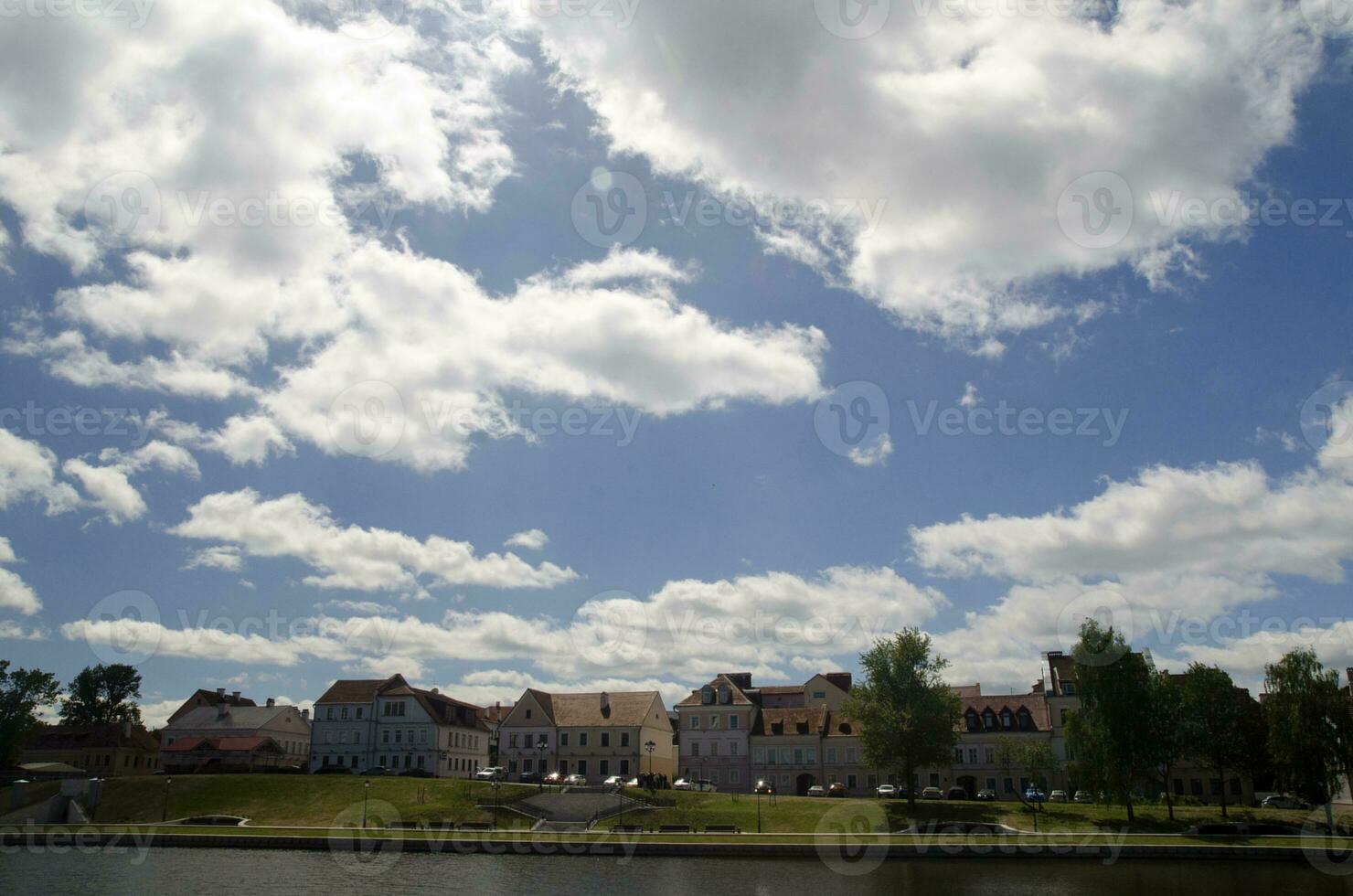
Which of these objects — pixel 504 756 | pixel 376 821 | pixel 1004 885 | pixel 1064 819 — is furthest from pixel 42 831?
pixel 1064 819

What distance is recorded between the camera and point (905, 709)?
71.4 m

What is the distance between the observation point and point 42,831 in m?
63.7

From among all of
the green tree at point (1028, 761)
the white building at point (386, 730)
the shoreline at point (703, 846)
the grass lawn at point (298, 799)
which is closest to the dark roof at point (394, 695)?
the white building at point (386, 730)

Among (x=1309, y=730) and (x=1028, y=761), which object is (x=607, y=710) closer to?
(x=1028, y=761)

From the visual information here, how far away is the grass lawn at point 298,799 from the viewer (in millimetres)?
67125

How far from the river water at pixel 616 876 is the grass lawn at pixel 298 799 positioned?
12.8 meters

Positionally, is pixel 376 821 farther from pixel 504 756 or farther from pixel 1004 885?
pixel 1004 885

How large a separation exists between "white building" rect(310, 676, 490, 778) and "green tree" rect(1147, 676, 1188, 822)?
63345mm

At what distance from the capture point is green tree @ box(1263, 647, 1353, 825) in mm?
58031

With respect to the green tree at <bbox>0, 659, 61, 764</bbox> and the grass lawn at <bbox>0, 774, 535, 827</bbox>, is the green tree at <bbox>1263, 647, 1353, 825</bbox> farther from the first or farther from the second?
the green tree at <bbox>0, 659, 61, 764</bbox>

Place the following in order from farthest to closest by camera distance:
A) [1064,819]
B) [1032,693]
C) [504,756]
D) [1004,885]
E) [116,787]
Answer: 1. [504,756]
2. [1032,693]
3. [116,787]
4. [1064,819]
5. [1004,885]

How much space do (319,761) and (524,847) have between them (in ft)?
162

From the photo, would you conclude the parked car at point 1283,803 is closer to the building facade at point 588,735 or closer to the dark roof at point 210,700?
the building facade at point 588,735

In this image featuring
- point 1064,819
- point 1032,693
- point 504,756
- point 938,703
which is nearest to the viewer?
point 1064,819
